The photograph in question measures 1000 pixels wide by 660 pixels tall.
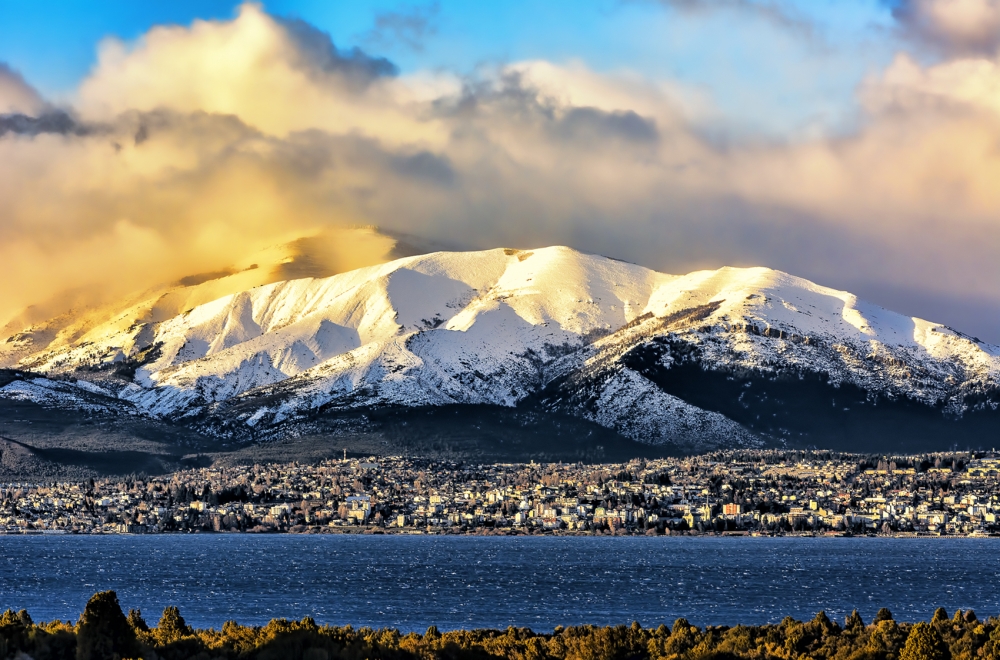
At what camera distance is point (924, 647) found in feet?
292

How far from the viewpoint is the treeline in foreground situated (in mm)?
80750

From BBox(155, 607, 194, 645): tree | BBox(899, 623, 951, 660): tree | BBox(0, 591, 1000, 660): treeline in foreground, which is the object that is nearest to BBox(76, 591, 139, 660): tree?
BBox(0, 591, 1000, 660): treeline in foreground

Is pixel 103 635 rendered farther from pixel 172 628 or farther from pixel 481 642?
pixel 481 642

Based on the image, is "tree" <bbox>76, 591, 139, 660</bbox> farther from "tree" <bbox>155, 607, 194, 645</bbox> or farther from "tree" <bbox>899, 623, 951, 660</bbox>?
"tree" <bbox>899, 623, 951, 660</bbox>

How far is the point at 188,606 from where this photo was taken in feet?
505

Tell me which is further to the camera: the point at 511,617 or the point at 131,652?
the point at 511,617

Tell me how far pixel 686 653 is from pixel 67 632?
34748mm

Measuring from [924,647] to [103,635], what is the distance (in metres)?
44.7

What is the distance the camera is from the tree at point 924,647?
290 feet

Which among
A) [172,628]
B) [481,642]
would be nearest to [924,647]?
[481,642]

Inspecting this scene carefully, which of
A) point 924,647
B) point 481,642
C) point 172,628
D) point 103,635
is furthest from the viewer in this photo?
point 481,642

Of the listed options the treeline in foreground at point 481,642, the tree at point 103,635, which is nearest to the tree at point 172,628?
the treeline in foreground at point 481,642

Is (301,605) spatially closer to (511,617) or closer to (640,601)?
(511,617)

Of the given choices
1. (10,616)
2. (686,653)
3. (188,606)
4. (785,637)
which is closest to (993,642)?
(785,637)
